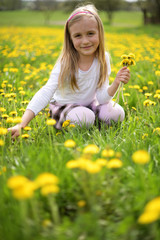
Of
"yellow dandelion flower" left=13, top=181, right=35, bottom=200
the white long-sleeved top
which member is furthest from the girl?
"yellow dandelion flower" left=13, top=181, right=35, bottom=200

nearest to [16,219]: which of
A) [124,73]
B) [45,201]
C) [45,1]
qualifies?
[45,201]

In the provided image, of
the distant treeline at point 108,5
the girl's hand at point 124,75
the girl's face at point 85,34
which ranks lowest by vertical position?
the girl's hand at point 124,75

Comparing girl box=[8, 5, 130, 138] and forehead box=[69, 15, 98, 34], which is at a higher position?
forehead box=[69, 15, 98, 34]

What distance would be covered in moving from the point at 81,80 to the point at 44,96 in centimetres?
43

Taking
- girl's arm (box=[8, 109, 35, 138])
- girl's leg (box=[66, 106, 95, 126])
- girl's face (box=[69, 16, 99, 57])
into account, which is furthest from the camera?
girl's leg (box=[66, 106, 95, 126])

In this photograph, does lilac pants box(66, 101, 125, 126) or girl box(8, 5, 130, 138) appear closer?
girl box(8, 5, 130, 138)

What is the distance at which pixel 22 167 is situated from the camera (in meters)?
1.22

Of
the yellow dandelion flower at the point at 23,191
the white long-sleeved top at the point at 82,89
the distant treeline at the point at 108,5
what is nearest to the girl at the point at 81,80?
the white long-sleeved top at the point at 82,89

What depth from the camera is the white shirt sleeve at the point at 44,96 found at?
185 cm

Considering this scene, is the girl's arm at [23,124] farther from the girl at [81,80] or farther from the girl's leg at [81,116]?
the girl's leg at [81,116]

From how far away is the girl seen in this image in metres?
1.92

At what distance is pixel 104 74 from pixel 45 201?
4.76 ft

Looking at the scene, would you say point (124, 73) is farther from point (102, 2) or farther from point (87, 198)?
point (102, 2)

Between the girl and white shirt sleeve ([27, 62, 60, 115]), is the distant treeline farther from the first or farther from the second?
white shirt sleeve ([27, 62, 60, 115])
